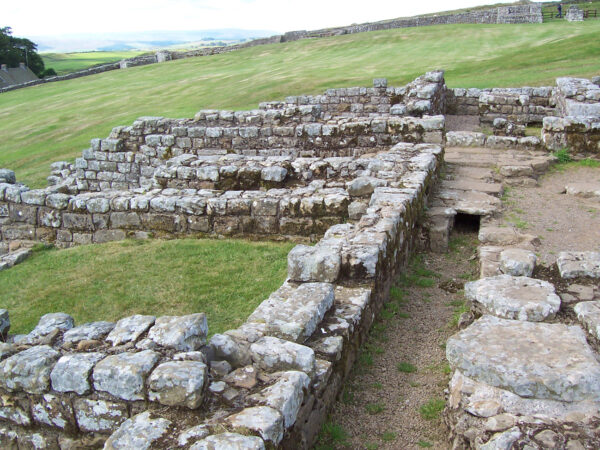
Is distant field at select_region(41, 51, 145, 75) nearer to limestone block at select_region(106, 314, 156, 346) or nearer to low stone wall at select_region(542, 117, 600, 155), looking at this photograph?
low stone wall at select_region(542, 117, 600, 155)

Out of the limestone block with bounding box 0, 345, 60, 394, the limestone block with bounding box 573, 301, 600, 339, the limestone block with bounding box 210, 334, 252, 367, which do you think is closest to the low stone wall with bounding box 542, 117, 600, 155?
the limestone block with bounding box 573, 301, 600, 339

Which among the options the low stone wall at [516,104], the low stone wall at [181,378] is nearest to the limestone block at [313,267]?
the low stone wall at [181,378]

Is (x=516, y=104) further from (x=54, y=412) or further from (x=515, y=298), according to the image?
(x=54, y=412)

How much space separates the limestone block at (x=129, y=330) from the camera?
14.3 ft

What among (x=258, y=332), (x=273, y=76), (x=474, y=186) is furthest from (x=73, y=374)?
(x=273, y=76)

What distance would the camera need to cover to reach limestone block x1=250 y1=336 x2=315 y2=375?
13.8ft

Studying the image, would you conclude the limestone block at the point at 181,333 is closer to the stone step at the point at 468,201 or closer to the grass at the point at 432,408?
the grass at the point at 432,408

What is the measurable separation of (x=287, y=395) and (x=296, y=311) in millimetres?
1324

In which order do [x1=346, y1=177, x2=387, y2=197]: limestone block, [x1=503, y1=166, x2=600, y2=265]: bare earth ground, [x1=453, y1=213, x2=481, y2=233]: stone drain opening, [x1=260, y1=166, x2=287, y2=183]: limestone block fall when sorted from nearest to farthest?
[x1=503, y1=166, x2=600, y2=265]: bare earth ground < [x1=346, y1=177, x2=387, y2=197]: limestone block < [x1=453, y1=213, x2=481, y2=233]: stone drain opening < [x1=260, y1=166, x2=287, y2=183]: limestone block

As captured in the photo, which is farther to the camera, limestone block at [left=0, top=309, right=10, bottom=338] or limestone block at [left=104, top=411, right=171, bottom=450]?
limestone block at [left=0, top=309, right=10, bottom=338]

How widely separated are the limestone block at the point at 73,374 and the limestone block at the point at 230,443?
115cm

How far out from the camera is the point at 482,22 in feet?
177

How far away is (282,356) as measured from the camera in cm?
425

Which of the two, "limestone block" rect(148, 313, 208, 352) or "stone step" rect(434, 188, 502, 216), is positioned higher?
"limestone block" rect(148, 313, 208, 352)
